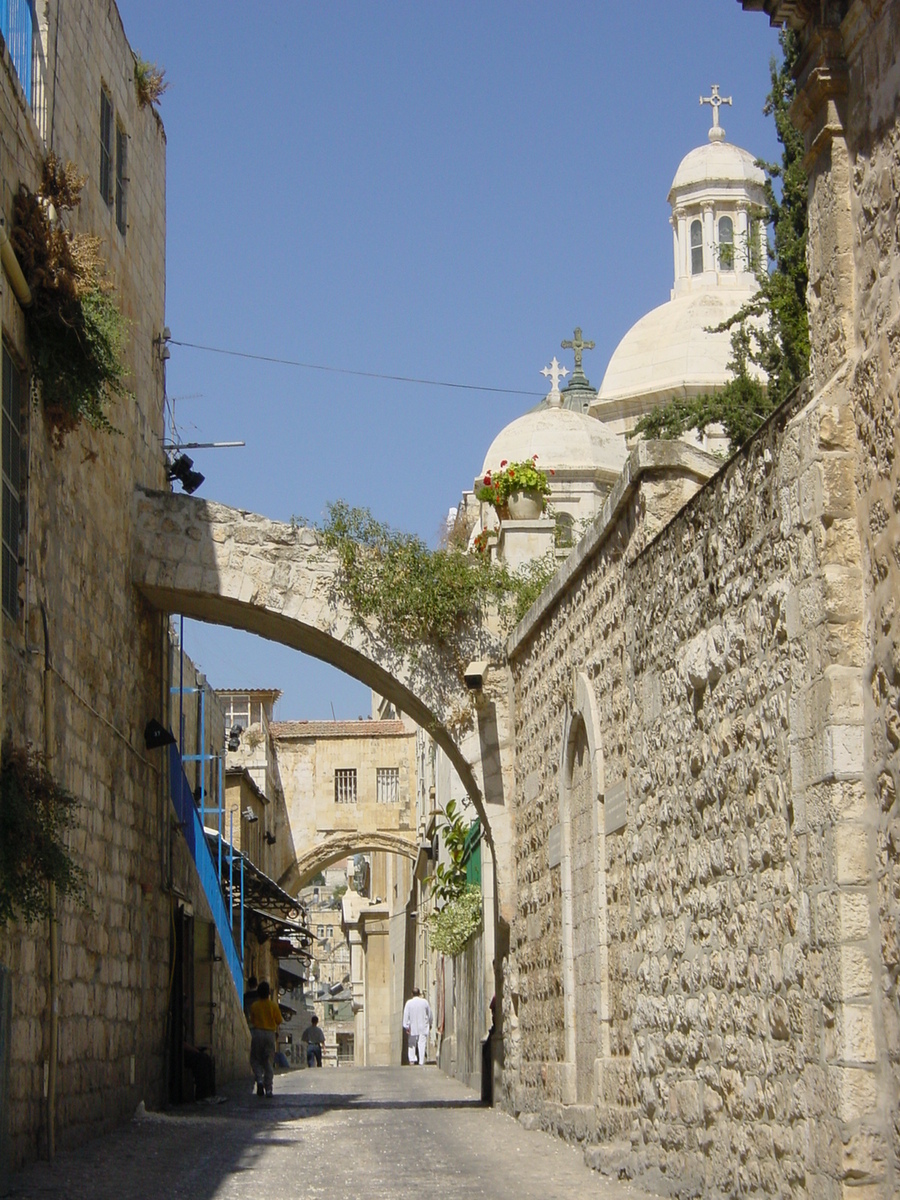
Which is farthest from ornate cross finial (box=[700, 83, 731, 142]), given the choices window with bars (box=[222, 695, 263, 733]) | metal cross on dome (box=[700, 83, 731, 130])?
window with bars (box=[222, 695, 263, 733])

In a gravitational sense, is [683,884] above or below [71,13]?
below

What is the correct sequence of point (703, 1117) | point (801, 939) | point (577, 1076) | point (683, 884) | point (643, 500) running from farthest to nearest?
point (577, 1076) → point (643, 500) → point (683, 884) → point (703, 1117) → point (801, 939)

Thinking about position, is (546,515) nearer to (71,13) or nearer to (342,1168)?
(71,13)

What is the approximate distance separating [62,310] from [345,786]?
2791cm

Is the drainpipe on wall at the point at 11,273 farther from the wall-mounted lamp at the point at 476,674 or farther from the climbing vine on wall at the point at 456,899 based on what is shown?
the climbing vine on wall at the point at 456,899

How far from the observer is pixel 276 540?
1345cm

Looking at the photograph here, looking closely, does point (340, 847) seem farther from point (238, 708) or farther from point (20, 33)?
point (20, 33)

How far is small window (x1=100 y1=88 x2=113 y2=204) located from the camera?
40.8 feet

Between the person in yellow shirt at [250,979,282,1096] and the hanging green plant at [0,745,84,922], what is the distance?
8.23 m

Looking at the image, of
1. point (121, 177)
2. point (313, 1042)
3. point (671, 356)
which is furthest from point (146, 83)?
point (313, 1042)

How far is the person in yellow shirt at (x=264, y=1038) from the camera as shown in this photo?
634 inches

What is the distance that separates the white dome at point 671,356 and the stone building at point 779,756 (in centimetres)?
2585

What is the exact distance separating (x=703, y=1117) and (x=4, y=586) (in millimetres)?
4423

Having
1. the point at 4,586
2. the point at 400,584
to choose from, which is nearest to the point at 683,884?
the point at 4,586
